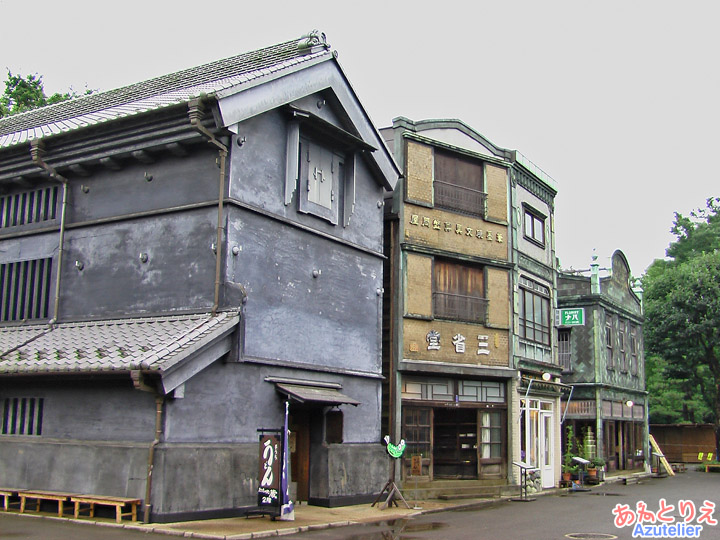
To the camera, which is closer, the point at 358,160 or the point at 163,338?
the point at 163,338

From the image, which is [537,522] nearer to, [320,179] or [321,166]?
[320,179]

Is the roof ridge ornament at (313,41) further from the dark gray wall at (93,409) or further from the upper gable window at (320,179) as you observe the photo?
the dark gray wall at (93,409)

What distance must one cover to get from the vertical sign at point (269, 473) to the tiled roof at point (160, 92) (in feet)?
24.5

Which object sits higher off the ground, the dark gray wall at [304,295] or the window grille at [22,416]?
the dark gray wall at [304,295]

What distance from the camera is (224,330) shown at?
1633 centimetres

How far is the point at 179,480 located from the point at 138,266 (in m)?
5.37

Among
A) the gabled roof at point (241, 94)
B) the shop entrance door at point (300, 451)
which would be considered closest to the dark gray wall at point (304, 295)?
the shop entrance door at point (300, 451)

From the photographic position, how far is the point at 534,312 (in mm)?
28953

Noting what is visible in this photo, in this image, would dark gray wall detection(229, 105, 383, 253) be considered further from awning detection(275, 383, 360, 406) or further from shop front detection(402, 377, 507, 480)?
shop front detection(402, 377, 507, 480)

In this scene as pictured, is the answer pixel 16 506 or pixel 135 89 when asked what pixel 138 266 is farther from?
pixel 135 89

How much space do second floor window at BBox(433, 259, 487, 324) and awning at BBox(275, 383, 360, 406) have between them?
19.3ft

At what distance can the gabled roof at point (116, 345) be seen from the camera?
49.4ft

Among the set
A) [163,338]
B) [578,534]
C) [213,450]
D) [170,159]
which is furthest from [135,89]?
[578,534]

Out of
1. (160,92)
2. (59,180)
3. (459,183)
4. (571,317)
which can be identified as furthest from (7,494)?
(571,317)
